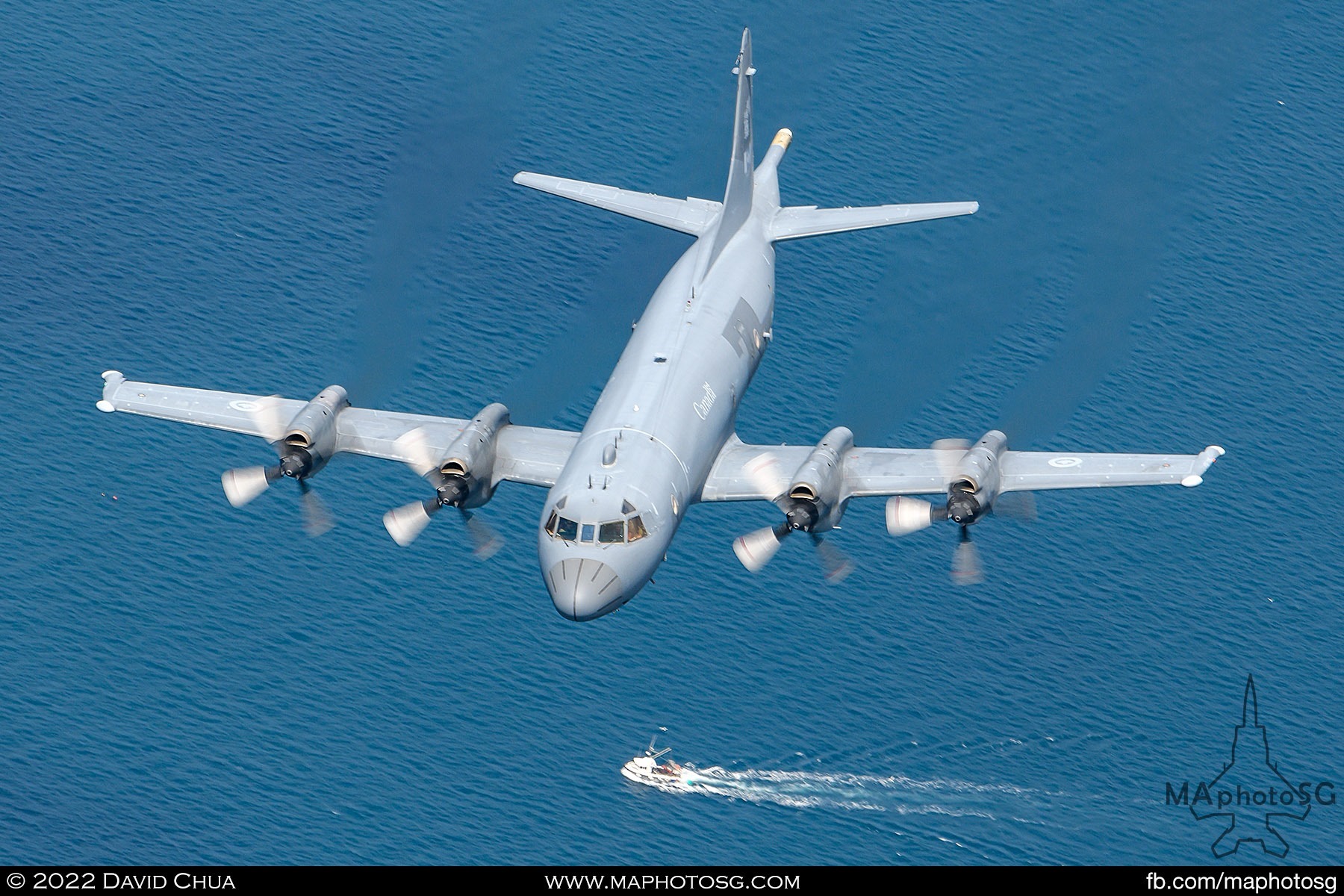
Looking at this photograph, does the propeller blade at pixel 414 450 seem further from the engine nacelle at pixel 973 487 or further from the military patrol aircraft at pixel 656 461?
the engine nacelle at pixel 973 487

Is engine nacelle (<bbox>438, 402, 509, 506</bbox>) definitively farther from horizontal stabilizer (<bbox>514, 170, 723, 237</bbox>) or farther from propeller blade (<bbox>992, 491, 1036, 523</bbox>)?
propeller blade (<bbox>992, 491, 1036, 523</bbox>)

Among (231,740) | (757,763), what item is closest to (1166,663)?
(757,763)

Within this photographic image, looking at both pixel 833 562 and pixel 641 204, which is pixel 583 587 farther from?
pixel 641 204

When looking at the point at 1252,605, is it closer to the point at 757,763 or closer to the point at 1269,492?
the point at 1269,492

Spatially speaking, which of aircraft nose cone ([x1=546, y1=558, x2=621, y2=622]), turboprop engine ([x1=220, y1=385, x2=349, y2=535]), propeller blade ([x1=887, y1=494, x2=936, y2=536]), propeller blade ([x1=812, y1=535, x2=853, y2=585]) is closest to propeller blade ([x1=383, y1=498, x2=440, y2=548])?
turboprop engine ([x1=220, y1=385, x2=349, y2=535])

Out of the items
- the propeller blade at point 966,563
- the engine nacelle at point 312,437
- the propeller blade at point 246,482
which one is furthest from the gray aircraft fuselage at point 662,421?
the propeller blade at point 246,482

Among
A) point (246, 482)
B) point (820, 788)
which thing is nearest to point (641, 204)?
point (246, 482)

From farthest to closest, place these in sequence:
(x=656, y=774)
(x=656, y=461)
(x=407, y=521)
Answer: (x=656, y=774) < (x=407, y=521) < (x=656, y=461)
